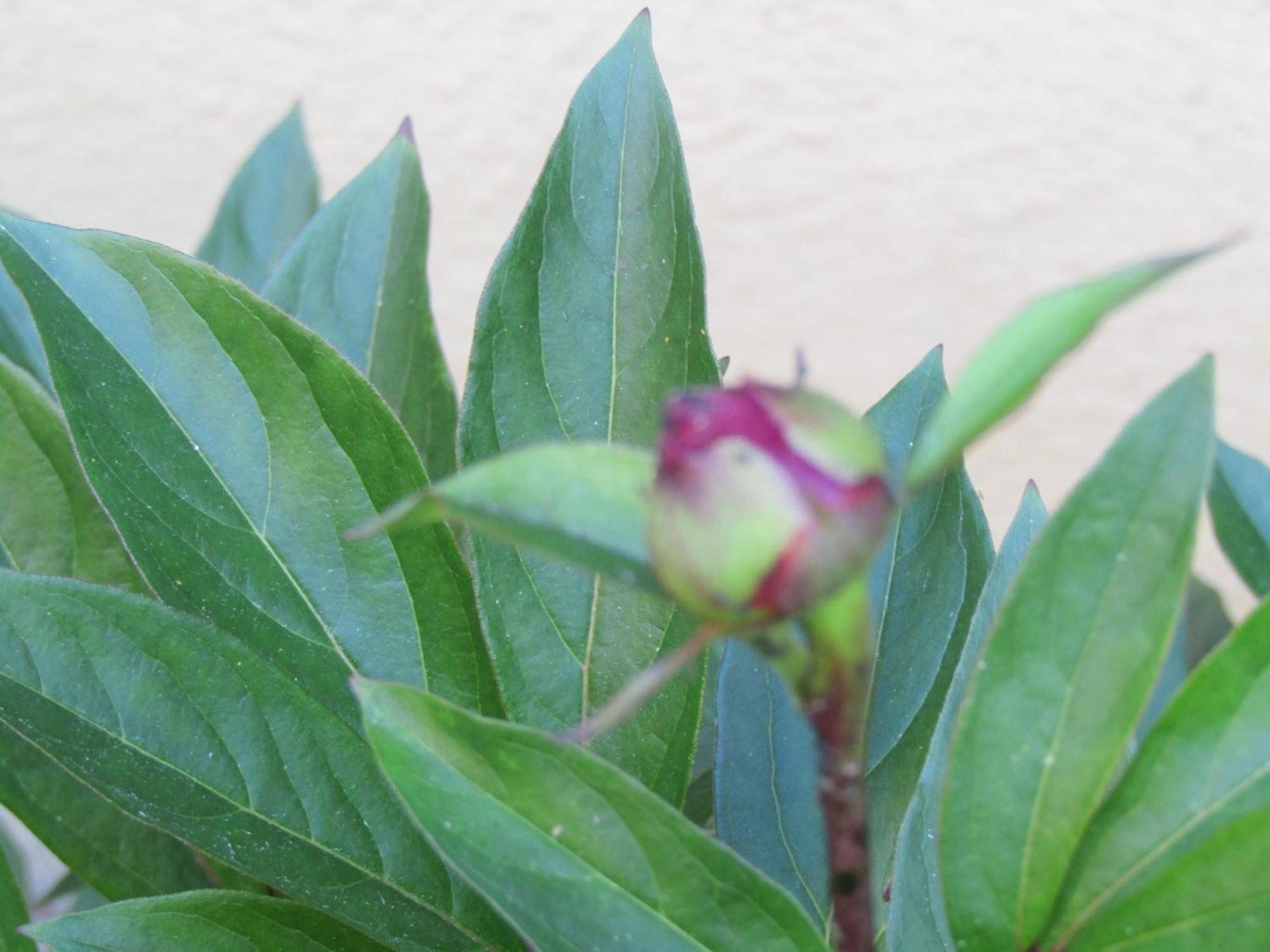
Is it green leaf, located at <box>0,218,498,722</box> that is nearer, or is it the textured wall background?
green leaf, located at <box>0,218,498,722</box>

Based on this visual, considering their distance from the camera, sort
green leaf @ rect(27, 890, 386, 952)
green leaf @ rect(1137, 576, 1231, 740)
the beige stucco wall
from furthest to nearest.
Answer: the beige stucco wall, green leaf @ rect(1137, 576, 1231, 740), green leaf @ rect(27, 890, 386, 952)

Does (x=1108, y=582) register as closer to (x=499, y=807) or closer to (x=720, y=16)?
(x=499, y=807)

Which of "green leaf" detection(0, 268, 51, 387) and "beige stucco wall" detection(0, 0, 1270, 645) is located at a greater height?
"beige stucco wall" detection(0, 0, 1270, 645)

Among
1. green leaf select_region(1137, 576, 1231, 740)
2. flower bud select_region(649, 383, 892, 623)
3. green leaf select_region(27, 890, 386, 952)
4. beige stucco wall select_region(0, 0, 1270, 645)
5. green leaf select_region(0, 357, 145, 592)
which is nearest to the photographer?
flower bud select_region(649, 383, 892, 623)

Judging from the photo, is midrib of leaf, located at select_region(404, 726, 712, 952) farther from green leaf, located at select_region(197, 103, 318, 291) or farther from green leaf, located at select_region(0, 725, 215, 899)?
green leaf, located at select_region(197, 103, 318, 291)

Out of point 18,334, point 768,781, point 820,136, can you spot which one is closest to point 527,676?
point 768,781

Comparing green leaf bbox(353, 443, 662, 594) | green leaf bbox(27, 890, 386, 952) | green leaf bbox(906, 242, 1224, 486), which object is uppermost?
green leaf bbox(906, 242, 1224, 486)

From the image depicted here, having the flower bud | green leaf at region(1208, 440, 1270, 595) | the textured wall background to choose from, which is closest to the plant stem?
the flower bud
